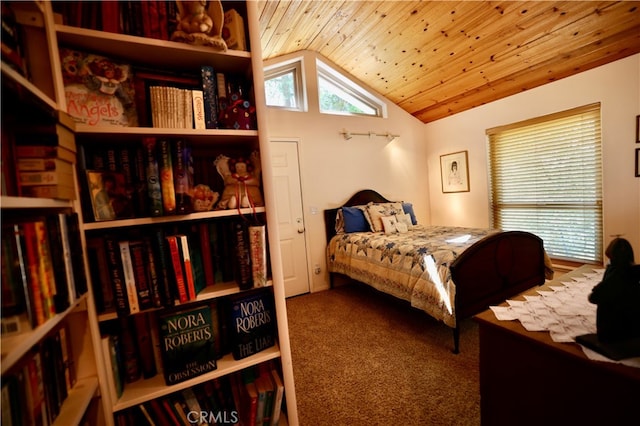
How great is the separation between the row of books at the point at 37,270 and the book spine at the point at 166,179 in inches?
10.2

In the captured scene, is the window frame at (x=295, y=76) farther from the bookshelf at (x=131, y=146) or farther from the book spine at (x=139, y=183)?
the book spine at (x=139, y=183)

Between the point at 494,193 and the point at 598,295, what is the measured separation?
3.55 meters

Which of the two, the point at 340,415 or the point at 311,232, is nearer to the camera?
the point at 340,415

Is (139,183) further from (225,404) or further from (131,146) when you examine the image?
(225,404)

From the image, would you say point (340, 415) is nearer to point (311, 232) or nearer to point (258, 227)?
point (258, 227)

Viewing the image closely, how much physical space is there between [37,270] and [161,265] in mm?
357

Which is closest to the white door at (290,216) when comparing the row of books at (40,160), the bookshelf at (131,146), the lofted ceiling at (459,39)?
the lofted ceiling at (459,39)

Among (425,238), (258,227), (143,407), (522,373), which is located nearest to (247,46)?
(258,227)

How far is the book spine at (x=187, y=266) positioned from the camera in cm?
100

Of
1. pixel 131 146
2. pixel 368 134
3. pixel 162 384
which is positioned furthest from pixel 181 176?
pixel 368 134

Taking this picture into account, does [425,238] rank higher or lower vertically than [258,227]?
lower

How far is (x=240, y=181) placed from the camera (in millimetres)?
1162

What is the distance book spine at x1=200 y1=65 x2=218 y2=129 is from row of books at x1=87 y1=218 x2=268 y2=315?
43cm

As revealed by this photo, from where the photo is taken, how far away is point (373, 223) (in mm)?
3541
